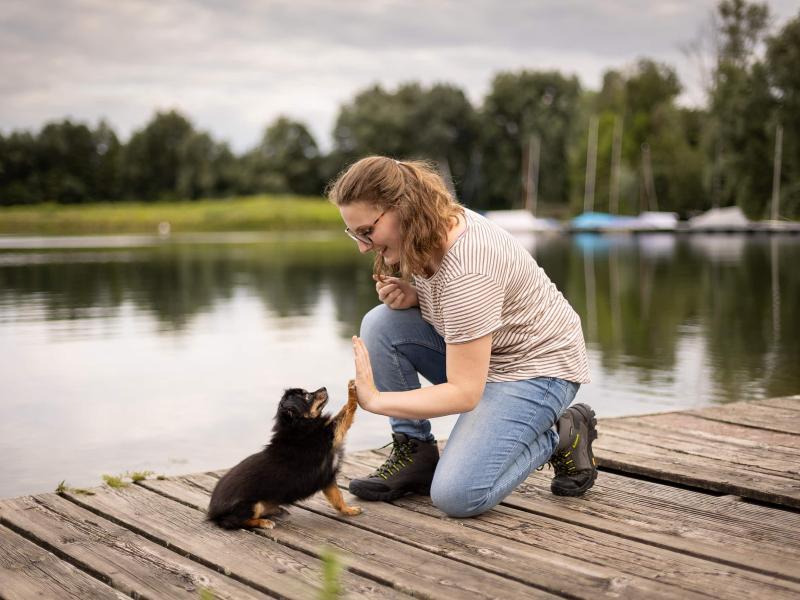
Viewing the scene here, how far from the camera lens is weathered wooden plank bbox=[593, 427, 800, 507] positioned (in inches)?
140

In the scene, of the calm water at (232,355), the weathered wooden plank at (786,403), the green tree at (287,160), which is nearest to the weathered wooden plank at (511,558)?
the calm water at (232,355)

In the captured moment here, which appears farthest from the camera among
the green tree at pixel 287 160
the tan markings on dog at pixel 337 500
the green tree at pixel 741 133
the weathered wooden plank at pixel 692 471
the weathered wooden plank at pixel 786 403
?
the green tree at pixel 287 160

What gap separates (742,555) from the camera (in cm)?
289

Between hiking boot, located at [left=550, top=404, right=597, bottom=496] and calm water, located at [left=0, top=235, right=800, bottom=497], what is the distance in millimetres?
2380

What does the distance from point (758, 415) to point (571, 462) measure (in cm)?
183

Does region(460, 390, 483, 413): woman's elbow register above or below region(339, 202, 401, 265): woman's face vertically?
below

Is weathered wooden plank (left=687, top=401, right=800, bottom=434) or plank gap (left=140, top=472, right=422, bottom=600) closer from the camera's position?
plank gap (left=140, top=472, right=422, bottom=600)

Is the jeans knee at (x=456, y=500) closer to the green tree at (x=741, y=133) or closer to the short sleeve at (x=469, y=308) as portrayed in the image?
the short sleeve at (x=469, y=308)

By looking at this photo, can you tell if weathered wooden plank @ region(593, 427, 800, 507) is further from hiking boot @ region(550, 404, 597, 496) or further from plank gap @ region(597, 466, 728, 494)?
hiking boot @ region(550, 404, 597, 496)

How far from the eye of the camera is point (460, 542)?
3.11 metres

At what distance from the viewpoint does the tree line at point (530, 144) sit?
49.0 meters

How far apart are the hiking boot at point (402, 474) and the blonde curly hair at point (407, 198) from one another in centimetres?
85

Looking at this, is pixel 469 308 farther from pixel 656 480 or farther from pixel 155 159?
pixel 155 159

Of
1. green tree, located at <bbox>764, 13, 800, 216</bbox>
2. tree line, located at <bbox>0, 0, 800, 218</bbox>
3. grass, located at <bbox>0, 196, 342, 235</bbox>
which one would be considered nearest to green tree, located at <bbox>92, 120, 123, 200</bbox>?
tree line, located at <bbox>0, 0, 800, 218</bbox>
